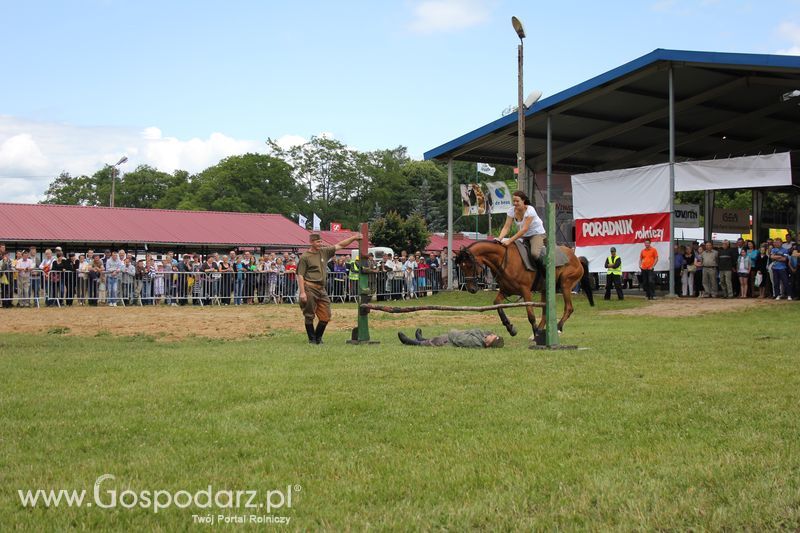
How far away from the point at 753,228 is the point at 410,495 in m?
38.1

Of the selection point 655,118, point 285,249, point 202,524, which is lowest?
Answer: point 202,524

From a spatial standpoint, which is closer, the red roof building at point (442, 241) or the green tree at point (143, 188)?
the red roof building at point (442, 241)

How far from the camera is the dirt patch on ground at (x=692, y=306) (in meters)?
21.7

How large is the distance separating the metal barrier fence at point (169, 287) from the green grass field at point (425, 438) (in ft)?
50.8

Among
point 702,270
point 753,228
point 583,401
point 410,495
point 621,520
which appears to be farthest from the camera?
point 753,228

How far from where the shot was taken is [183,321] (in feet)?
61.8

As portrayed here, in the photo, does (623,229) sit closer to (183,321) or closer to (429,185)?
(183,321)

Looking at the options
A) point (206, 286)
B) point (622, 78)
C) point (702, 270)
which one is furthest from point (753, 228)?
point (206, 286)

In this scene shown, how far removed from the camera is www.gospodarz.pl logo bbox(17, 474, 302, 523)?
14.0 feet

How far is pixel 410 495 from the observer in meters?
4.40

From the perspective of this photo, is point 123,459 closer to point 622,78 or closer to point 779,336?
point 779,336

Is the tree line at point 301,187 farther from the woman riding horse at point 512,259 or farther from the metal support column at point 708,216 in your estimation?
the woman riding horse at point 512,259

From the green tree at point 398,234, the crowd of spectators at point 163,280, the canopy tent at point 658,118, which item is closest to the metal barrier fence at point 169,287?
the crowd of spectators at point 163,280

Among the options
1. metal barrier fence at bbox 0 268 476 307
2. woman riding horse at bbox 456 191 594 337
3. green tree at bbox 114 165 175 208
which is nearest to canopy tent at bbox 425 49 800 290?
metal barrier fence at bbox 0 268 476 307
